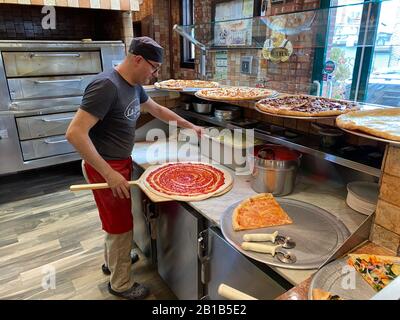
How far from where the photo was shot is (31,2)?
8.74ft

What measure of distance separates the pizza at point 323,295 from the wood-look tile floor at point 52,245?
1246mm

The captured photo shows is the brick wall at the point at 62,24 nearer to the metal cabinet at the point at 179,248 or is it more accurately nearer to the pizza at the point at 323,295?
the metal cabinet at the point at 179,248

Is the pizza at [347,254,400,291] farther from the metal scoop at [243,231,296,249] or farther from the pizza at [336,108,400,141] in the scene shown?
the pizza at [336,108,400,141]

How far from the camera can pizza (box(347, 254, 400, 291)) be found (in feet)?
2.80

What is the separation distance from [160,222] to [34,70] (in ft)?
7.25

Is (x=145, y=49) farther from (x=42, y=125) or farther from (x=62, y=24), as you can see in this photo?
(x=62, y=24)

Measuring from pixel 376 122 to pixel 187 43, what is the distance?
3.74m

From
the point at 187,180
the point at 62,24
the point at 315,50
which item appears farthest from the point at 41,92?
the point at 315,50

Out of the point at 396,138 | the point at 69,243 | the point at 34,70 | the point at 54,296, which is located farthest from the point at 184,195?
the point at 34,70

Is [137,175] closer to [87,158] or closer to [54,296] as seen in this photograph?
[87,158]

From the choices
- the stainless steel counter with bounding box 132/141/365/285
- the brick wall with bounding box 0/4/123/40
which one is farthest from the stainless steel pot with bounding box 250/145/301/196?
the brick wall with bounding box 0/4/123/40

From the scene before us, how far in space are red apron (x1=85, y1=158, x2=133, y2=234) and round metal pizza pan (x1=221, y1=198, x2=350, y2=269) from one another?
0.64m

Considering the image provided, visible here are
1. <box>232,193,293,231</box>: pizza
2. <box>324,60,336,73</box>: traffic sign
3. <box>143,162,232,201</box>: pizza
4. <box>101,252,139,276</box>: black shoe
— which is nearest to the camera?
<box>232,193,293,231</box>: pizza

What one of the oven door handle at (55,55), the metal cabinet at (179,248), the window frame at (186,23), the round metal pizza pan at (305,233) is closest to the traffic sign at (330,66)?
the round metal pizza pan at (305,233)
